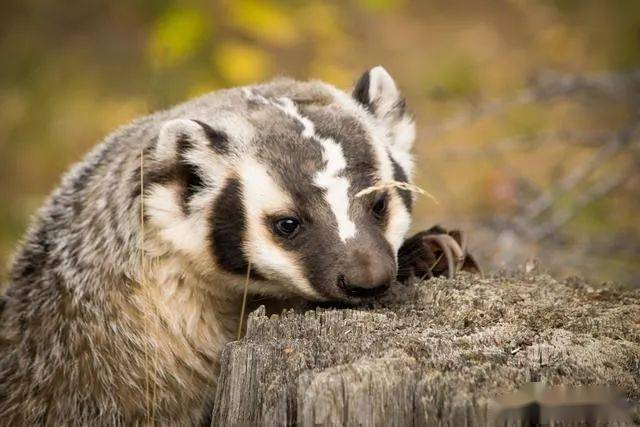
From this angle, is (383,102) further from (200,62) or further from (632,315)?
(200,62)

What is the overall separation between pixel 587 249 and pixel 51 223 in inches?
137

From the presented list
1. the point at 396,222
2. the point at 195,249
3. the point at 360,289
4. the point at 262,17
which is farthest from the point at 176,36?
the point at 360,289

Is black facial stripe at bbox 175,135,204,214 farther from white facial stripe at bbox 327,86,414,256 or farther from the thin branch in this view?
the thin branch

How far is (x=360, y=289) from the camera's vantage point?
3100 millimetres

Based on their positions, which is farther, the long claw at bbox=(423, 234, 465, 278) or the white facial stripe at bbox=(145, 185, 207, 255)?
the long claw at bbox=(423, 234, 465, 278)

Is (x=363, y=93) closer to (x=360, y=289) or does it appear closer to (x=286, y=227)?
(x=286, y=227)

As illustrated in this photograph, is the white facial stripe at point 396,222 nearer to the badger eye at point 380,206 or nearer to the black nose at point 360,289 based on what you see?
the badger eye at point 380,206

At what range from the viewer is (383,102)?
4012mm

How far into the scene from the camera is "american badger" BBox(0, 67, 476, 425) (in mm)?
3297

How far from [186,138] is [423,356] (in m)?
1.45

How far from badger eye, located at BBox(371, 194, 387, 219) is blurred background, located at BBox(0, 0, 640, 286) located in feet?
11.8

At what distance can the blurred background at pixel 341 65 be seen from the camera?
26.9 ft

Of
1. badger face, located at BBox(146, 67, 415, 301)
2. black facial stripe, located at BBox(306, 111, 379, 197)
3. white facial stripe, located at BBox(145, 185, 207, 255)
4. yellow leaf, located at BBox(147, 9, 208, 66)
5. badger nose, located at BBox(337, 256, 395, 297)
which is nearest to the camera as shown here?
badger nose, located at BBox(337, 256, 395, 297)

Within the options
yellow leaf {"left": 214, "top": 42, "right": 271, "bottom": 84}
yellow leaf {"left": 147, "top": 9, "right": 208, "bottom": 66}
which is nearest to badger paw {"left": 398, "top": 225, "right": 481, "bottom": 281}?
yellow leaf {"left": 147, "top": 9, "right": 208, "bottom": 66}
